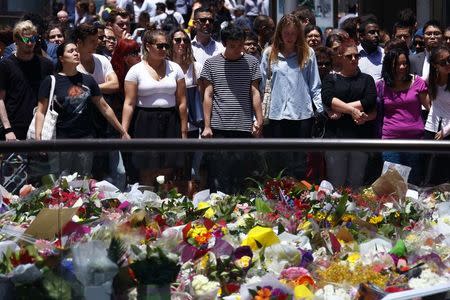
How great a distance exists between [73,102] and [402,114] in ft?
8.90

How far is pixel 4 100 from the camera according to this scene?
906cm

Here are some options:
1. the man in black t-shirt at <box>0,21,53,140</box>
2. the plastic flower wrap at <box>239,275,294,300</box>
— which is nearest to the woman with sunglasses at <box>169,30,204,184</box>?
the man in black t-shirt at <box>0,21,53,140</box>

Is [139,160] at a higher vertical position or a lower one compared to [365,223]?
higher

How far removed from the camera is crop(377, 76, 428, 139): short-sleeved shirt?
29.7 ft

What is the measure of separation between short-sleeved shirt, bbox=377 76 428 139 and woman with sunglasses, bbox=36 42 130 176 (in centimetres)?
218

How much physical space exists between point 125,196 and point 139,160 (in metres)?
0.57

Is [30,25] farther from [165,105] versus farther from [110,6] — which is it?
[110,6]

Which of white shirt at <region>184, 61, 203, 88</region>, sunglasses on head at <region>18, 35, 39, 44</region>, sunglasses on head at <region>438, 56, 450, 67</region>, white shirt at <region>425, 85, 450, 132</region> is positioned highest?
sunglasses on head at <region>18, 35, 39, 44</region>

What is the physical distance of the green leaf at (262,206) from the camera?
5739 mm

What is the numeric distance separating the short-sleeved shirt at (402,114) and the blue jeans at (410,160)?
377 cm

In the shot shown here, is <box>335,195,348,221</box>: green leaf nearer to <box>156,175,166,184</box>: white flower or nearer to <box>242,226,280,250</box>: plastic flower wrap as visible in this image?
<box>242,226,280,250</box>: plastic flower wrap

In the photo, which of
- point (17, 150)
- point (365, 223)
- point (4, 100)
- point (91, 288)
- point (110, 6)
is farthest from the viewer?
point (110, 6)

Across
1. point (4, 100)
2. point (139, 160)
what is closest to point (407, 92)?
point (4, 100)

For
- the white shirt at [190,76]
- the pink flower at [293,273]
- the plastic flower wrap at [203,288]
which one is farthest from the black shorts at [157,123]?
the plastic flower wrap at [203,288]
